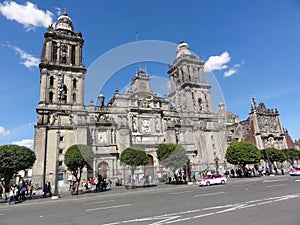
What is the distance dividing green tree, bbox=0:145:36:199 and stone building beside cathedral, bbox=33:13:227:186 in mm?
8481

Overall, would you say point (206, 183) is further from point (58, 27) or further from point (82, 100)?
point (58, 27)

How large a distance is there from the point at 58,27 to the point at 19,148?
28.7m

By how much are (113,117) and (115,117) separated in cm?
44

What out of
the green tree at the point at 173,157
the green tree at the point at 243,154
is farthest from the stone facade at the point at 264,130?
the green tree at the point at 173,157

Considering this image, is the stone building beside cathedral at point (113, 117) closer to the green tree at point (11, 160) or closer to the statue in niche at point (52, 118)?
the statue in niche at point (52, 118)

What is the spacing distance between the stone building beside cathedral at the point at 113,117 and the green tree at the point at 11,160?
334 inches

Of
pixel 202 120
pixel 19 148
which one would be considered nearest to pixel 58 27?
pixel 19 148

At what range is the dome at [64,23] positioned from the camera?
40716mm

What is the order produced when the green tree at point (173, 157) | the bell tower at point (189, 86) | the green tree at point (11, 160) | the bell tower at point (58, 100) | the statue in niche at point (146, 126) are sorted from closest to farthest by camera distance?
the green tree at point (11, 160)
the green tree at point (173, 157)
the bell tower at point (58, 100)
the statue in niche at point (146, 126)
the bell tower at point (189, 86)

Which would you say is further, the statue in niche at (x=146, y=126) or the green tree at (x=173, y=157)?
the statue in niche at (x=146, y=126)

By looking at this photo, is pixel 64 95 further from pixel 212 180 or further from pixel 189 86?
pixel 212 180

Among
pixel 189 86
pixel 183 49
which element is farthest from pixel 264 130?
pixel 183 49

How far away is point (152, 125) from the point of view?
39938mm

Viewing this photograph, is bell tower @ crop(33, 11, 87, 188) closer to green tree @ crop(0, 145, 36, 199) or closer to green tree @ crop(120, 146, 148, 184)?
green tree @ crop(0, 145, 36, 199)
